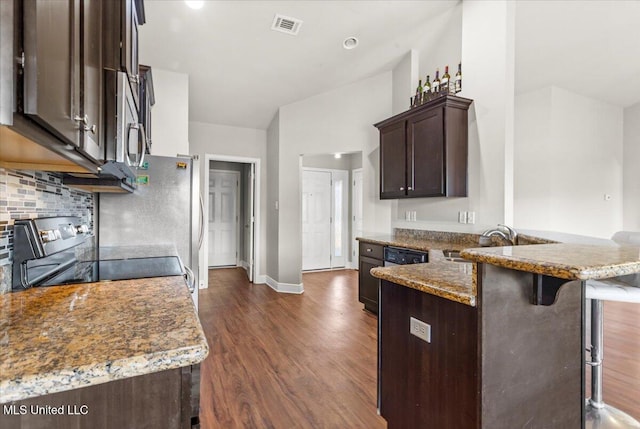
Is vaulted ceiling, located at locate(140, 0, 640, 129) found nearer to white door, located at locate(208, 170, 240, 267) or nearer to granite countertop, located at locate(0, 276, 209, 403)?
white door, located at locate(208, 170, 240, 267)

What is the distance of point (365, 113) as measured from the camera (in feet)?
14.4

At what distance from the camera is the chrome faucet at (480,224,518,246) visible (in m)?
2.55

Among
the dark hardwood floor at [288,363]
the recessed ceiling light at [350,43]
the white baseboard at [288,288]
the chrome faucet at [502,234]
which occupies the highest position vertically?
the recessed ceiling light at [350,43]

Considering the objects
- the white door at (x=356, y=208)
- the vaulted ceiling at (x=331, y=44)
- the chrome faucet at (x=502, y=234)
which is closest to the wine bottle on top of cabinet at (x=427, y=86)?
the vaulted ceiling at (x=331, y=44)

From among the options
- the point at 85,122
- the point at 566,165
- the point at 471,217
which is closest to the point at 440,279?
the point at 85,122

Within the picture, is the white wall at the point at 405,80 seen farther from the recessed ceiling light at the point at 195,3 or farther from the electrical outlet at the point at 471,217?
the recessed ceiling light at the point at 195,3

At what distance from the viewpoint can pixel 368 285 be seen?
3.75 metres

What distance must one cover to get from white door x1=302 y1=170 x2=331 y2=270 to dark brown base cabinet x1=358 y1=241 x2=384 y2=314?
2338mm

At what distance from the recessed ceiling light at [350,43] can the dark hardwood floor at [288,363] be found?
3.03m

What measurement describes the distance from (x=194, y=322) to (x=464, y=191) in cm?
301

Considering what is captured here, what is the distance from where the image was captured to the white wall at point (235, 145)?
4.90 meters

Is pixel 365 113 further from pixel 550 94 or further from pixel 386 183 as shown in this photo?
pixel 550 94

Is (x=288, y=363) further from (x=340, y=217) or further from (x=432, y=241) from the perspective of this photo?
(x=340, y=217)

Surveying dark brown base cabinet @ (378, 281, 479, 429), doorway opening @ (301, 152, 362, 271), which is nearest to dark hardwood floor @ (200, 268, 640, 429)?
dark brown base cabinet @ (378, 281, 479, 429)
